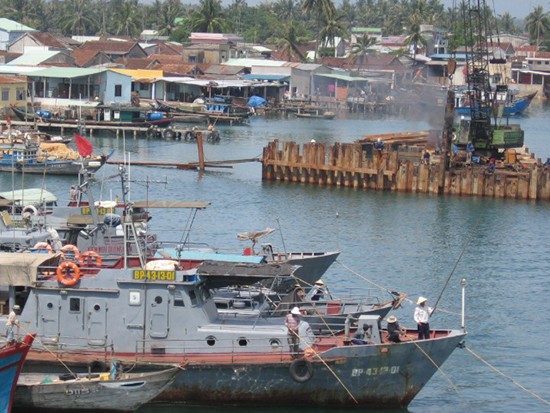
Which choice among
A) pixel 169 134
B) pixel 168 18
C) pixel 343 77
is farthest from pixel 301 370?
pixel 168 18

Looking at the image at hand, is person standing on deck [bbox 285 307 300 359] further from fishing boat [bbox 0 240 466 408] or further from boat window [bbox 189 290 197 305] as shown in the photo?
boat window [bbox 189 290 197 305]

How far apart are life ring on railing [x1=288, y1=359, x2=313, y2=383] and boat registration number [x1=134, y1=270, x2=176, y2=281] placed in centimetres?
381

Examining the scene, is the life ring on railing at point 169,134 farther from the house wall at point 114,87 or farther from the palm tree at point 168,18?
the palm tree at point 168,18

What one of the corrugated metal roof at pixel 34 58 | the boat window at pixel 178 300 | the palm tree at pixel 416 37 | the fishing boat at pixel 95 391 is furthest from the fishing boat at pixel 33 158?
the palm tree at pixel 416 37

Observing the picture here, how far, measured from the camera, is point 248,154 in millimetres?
80250

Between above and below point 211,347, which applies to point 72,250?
above

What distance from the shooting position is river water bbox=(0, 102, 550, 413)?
99.1 feet

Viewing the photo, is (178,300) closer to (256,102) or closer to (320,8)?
(256,102)

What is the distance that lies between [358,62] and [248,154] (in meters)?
68.9

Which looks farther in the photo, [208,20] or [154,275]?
[208,20]

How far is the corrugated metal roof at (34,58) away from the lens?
112312 millimetres

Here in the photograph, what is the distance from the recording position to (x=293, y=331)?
25312mm

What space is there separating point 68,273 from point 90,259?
5.72 feet

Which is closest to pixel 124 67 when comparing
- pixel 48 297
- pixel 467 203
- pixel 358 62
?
pixel 358 62
